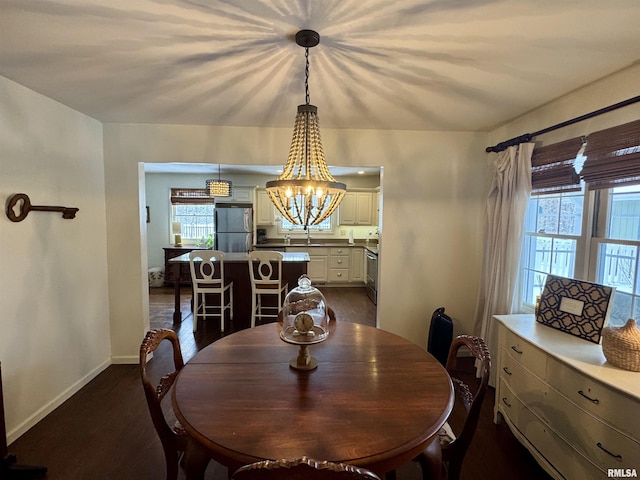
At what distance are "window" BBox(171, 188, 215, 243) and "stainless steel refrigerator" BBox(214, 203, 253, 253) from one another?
70 centimetres

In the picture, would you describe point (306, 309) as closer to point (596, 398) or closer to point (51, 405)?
point (596, 398)

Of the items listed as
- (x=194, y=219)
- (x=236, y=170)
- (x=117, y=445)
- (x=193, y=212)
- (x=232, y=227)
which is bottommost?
(x=117, y=445)

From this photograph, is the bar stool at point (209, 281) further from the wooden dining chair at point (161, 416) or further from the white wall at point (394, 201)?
the wooden dining chair at point (161, 416)

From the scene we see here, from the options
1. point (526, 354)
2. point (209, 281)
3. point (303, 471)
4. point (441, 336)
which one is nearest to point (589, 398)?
point (526, 354)

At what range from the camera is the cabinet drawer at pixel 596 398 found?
4.21 feet

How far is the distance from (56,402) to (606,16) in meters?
3.99

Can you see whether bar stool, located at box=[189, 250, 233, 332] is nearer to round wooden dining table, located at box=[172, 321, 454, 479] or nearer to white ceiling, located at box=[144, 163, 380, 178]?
white ceiling, located at box=[144, 163, 380, 178]

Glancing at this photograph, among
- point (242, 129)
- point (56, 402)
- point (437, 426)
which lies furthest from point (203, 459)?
point (242, 129)

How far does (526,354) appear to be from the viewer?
1.87 metres

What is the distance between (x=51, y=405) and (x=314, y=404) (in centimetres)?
234

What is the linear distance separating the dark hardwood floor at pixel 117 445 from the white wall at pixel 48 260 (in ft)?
0.51

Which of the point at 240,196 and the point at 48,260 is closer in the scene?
the point at 48,260

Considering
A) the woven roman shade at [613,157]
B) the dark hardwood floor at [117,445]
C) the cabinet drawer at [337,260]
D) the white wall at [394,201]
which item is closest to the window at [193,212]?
the cabinet drawer at [337,260]

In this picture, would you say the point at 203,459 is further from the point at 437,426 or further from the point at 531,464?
the point at 531,464
